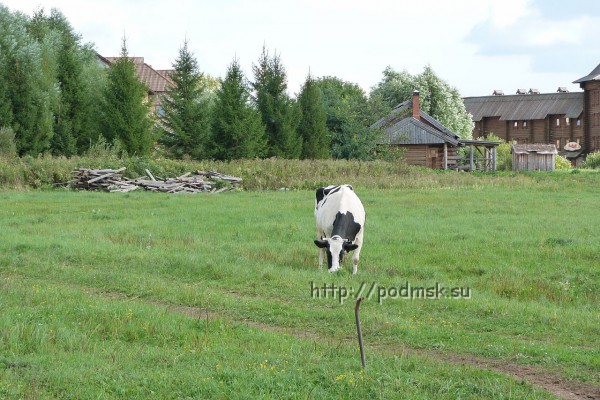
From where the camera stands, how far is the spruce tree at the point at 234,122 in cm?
4931

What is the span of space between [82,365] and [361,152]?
50.1 meters

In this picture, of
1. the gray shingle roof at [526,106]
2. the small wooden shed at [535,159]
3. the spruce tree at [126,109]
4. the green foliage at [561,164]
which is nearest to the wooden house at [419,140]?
the small wooden shed at [535,159]

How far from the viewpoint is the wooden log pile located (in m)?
38.2

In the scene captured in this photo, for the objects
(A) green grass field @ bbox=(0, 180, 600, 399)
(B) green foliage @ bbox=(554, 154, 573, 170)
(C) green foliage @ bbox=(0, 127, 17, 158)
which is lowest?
(A) green grass field @ bbox=(0, 180, 600, 399)

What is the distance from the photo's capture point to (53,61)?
51125 mm

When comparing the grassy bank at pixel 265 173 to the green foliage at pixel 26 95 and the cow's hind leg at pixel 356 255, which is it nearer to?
the green foliage at pixel 26 95

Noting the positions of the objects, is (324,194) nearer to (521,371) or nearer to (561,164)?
(521,371)

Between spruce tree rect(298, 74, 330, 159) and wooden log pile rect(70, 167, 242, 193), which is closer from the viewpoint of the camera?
wooden log pile rect(70, 167, 242, 193)

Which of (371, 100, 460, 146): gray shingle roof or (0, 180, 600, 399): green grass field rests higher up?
(371, 100, 460, 146): gray shingle roof

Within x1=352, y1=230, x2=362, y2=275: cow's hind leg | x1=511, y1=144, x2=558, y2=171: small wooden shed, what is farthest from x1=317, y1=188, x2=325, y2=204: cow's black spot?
x1=511, y1=144, x2=558, y2=171: small wooden shed

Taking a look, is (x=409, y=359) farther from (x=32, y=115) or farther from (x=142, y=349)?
(x=32, y=115)

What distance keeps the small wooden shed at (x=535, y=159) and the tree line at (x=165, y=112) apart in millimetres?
20841

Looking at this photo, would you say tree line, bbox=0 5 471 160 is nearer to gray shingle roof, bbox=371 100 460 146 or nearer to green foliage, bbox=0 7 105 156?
green foliage, bbox=0 7 105 156

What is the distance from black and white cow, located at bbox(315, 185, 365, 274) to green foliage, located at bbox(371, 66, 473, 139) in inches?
2753
